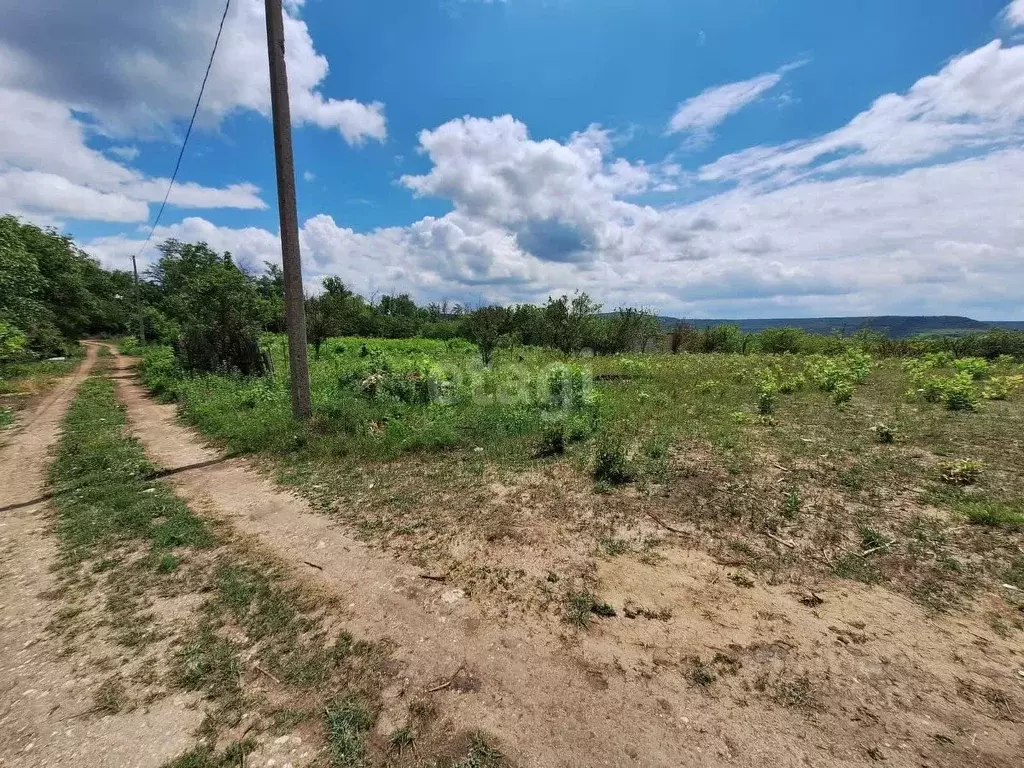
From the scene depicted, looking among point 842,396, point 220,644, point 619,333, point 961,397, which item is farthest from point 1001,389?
point 619,333

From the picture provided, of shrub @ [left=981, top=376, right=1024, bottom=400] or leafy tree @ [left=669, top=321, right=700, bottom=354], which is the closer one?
shrub @ [left=981, top=376, right=1024, bottom=400]

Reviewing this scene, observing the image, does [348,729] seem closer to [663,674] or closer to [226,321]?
[663,674]

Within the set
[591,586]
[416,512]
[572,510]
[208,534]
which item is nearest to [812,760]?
[591,586]

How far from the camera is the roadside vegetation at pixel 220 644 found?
2379mm

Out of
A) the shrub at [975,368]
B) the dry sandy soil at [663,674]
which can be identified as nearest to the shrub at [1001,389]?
the shrub at [975,368]

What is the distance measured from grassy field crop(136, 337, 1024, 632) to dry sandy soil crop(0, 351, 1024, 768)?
0.30 m

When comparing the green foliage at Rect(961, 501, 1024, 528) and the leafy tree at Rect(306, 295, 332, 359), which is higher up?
the leafy tree at Rect(306, 295, 332, 359)

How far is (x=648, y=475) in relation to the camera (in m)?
5.83

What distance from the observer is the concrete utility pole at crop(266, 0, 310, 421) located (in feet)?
23.7

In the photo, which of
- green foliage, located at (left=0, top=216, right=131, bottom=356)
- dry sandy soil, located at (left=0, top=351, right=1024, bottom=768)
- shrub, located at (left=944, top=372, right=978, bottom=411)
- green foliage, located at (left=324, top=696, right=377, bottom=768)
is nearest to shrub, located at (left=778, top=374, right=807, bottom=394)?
shrub, located at (left=944, top=372, right=978, bottom=411)

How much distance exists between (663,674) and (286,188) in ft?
27.8

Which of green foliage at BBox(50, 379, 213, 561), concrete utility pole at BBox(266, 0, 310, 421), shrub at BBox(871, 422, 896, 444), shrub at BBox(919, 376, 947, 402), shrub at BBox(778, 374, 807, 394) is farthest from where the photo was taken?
shrub at BBox(778, 374, 807, 394)

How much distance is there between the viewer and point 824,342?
1102 inches

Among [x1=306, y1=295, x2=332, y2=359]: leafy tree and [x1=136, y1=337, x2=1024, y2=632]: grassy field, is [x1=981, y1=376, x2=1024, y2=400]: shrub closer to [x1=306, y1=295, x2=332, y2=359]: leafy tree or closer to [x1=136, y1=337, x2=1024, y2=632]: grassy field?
[x1=136, y1=337, x2=1024, y2=632]: grassy field
